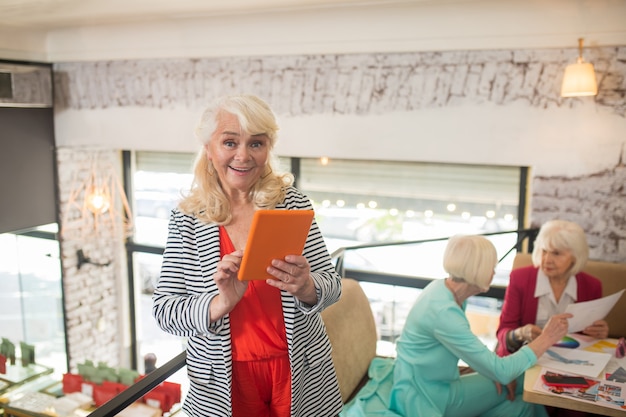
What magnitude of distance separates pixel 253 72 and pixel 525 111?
1.97m

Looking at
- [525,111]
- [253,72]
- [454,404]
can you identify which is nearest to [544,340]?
[454,404]

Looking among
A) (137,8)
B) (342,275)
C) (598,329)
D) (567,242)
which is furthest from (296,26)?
(598,329)

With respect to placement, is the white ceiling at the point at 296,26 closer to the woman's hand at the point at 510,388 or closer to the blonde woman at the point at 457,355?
the blonde woman at the point at 457,355

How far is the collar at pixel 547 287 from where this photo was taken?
8.30 feet

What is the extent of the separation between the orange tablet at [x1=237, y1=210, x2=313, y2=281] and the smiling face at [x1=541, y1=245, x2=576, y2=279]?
1.59m

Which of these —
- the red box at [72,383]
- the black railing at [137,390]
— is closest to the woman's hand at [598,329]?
the black railing at [137,390]

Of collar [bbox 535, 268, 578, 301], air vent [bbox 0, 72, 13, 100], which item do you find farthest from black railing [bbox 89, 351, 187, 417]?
air vent [bbox 0, 72, 13, 100]

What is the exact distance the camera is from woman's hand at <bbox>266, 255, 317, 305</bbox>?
1.36m

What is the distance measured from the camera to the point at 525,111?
3.42 metres

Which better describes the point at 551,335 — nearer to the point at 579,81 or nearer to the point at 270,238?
the point at 270,238

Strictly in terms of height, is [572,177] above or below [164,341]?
above

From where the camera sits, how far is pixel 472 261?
210 cm

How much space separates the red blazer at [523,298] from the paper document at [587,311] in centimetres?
27

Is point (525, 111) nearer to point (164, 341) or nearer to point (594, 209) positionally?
point (594, 209)
